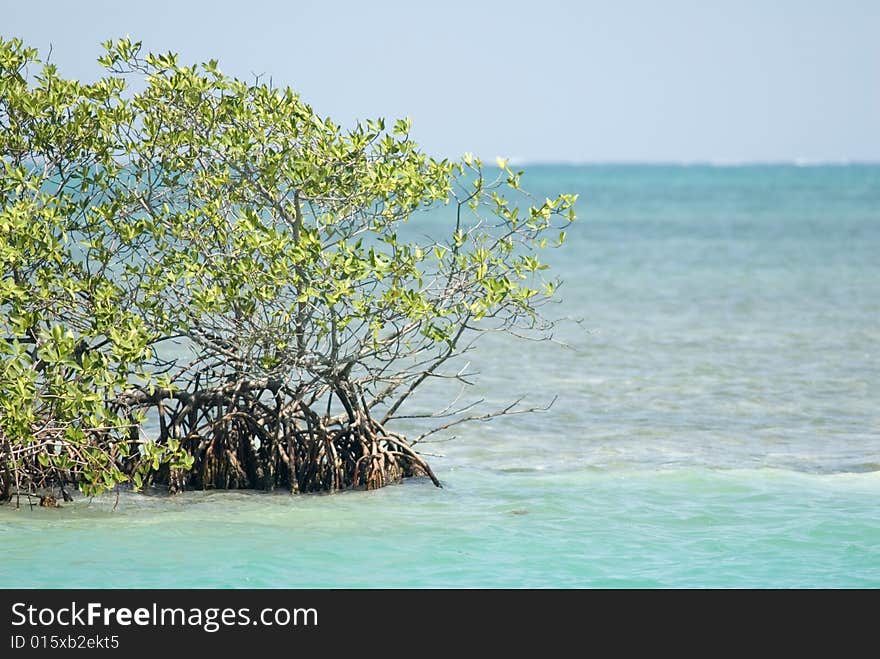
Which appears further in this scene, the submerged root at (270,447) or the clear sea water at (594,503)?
the submerged root at (270,447)

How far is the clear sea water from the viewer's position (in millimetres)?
7984

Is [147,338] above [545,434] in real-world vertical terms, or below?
above

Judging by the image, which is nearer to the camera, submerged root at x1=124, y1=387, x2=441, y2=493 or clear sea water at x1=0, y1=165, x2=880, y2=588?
clear sea water at x1=0, y1=165, x2=880, y2=588

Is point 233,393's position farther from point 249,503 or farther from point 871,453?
point 871,453

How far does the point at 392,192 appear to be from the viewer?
8.77 metres

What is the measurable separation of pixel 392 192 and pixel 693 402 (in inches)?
243

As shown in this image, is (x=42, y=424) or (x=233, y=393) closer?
(x=42, y=424)

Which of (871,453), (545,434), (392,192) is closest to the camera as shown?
(392,192)

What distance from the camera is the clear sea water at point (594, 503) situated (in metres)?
7.98

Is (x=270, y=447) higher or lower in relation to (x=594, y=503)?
higher

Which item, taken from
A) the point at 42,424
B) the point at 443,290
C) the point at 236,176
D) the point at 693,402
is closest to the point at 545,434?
the point at 693,402

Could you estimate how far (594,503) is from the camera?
9570 millimetres

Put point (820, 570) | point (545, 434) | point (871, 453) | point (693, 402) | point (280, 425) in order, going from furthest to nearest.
A: point (693, 402)
point (545, 434)
point (871, 453)
point (280, 425)
point (820, 570)
